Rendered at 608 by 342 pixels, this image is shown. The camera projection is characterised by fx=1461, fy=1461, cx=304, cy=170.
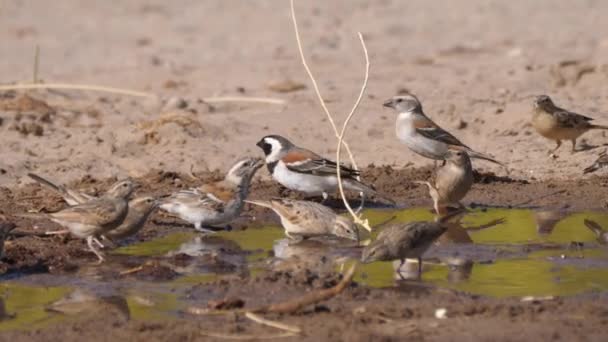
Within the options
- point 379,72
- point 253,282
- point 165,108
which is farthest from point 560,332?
point 379,72

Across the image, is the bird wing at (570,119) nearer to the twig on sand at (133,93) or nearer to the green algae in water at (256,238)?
the twig on sand at (133,93)

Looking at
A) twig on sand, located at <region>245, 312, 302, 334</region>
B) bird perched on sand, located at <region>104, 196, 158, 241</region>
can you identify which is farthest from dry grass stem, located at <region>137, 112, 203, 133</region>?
twig on sand, located at <region>245, 312, 302, 334</region>

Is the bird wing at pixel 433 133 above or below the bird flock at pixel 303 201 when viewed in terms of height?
above

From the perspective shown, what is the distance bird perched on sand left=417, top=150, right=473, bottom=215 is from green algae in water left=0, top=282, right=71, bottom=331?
4494mm

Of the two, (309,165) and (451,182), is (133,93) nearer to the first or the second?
(309,165)

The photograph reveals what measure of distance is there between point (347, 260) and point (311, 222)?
997 mm

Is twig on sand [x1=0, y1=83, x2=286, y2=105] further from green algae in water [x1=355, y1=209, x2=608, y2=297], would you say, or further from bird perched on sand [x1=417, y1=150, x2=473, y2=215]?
green algae in water [x1=355, y1=209, x2=608, y2=297]

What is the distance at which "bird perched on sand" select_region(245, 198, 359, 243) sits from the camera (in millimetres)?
12633

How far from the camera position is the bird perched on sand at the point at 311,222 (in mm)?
12633

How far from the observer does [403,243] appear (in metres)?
11.1

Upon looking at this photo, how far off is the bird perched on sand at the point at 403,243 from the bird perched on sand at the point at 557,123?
17.9ft

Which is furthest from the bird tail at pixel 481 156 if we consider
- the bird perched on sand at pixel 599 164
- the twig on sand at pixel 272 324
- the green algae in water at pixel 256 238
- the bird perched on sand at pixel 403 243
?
the twig on sand at pixel 272 324

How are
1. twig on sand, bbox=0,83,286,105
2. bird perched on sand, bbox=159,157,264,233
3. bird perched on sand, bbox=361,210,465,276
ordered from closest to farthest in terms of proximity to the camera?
bird perched on sand, bbox=361,210,465,276 → bird perched on sand, bbox=159,157,264,233 → twig on sand, bbox=0,83,286,105

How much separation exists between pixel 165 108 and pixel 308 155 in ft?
14.1
